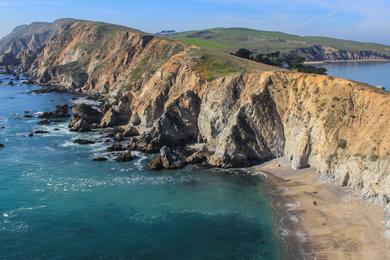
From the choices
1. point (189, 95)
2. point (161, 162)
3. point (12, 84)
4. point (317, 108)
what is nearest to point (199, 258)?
point (161, 162)

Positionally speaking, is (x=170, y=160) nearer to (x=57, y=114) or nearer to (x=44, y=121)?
(x=44, y=121)

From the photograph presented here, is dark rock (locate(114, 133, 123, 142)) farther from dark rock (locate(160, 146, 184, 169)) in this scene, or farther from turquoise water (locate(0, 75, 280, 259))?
dark rock (locate(160, 146, 184, 169))

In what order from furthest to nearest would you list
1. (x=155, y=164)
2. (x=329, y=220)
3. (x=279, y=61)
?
(x=279, y=61), (x=155, y=164), (x=329, y=220)

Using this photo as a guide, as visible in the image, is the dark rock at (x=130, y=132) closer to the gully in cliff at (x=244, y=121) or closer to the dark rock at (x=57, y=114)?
the gully in cliff at (x=244, y=121)

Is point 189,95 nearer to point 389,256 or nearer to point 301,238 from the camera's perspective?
point 301,238

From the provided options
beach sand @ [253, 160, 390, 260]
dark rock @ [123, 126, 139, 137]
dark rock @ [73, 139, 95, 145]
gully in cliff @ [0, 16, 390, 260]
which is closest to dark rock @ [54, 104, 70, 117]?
gully in cliff @ [0, 16, 390, 260]

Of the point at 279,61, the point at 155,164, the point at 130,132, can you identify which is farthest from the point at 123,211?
the point at 279,61

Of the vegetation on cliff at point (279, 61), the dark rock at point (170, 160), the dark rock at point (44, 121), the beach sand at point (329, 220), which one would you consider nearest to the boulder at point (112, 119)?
the dark rock at point (44, 121)
